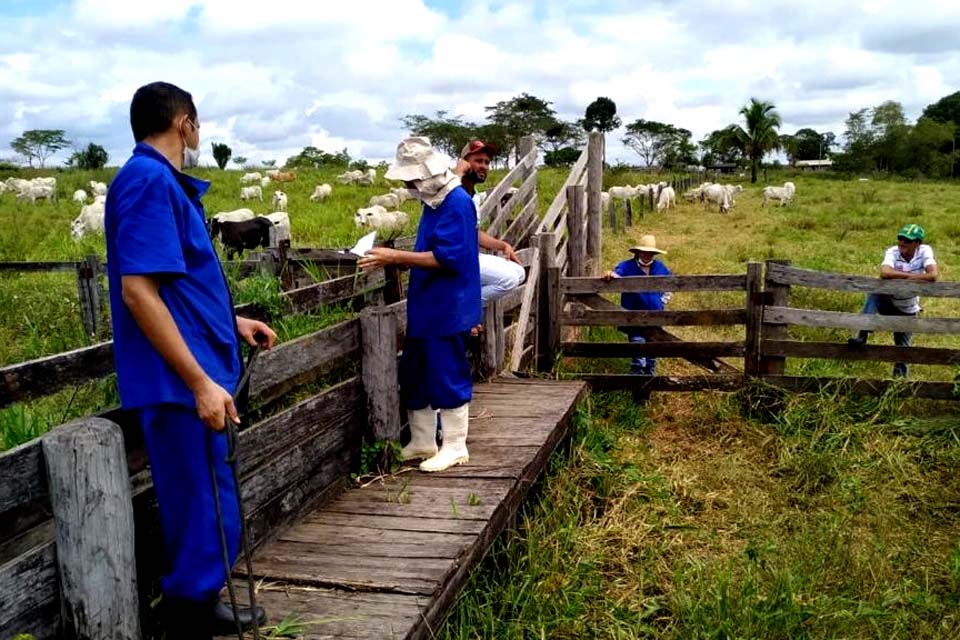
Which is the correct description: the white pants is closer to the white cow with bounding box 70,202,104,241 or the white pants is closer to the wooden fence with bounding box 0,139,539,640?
the wooden fence with bounding box 0,139,539,640

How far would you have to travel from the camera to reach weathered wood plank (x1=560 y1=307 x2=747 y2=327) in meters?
6.88

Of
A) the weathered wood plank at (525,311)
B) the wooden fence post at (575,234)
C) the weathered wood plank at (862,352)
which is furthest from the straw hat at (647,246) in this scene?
the wooden fence post at (575,234)

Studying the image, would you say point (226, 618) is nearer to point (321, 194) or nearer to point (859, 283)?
point (859, 283)

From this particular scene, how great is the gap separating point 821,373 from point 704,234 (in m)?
14.0

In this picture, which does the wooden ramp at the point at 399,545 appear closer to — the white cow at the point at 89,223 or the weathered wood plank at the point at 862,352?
the weathered wood plank at the point at 862,352

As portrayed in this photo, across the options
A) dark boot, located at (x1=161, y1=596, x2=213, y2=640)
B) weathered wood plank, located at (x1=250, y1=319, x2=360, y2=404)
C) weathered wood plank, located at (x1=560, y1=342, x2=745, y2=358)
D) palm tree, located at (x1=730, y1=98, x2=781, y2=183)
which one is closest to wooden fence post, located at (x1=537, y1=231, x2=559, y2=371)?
weathered wood plank, located at (x1=560, y1=342, x2=745, y2=358)

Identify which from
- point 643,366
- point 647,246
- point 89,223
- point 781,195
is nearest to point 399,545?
point 643,366

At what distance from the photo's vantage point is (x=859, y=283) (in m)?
6.54

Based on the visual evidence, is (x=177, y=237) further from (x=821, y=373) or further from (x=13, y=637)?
(x=821, y=373)

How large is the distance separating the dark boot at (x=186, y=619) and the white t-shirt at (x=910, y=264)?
639 centimetres

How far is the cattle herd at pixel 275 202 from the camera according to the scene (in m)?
9.80

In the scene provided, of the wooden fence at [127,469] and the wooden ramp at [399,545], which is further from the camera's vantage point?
the wooden ramp at [399,545]

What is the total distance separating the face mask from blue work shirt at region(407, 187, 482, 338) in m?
1.53

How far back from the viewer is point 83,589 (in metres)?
2.31
